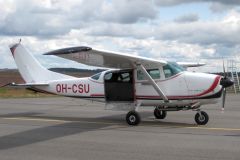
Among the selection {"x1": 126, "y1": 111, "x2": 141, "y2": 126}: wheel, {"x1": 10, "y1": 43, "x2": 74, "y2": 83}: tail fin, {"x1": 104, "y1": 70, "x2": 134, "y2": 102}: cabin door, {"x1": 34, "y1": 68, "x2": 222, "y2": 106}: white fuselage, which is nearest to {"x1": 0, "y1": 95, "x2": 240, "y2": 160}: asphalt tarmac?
{"x1": 126, "y1": 111, "x2": 141, "y2": 126}: wheel

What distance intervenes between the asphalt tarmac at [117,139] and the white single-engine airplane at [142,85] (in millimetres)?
604

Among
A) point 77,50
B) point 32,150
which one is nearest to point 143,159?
point 32,150

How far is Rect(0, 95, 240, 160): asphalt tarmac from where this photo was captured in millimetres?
7755

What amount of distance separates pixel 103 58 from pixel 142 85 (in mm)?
1782

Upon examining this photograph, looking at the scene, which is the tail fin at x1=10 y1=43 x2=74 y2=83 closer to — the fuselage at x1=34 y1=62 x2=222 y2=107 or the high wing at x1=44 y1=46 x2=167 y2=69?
the fuselage at x1=34 y1=62 x2=222 y2=107

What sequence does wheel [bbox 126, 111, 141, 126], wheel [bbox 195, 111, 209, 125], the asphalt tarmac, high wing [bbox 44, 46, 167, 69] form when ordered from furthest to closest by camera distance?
wheel [bbox 126, 111, 141, 126]
wheel [bbox 195, 111, 209, 125]
high wing [bbox 44, 46, 167, 69]
the asphalt tarmac

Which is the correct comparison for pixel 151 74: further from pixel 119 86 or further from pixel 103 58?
pixel 103 58

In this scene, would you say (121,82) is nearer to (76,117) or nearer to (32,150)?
(76,117)

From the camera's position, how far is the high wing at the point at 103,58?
10227mm

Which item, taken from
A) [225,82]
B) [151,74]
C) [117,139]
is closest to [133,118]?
[151,74]

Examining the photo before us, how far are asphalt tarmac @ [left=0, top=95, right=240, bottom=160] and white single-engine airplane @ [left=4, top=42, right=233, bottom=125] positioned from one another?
0.60 meters

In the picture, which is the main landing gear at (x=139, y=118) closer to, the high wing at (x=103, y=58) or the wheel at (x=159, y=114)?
the high wing at (x=103, y=58)

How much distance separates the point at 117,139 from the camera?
9633mm

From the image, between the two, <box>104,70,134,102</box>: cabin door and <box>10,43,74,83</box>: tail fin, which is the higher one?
<box>10,43,74,83</box>: tail fin
